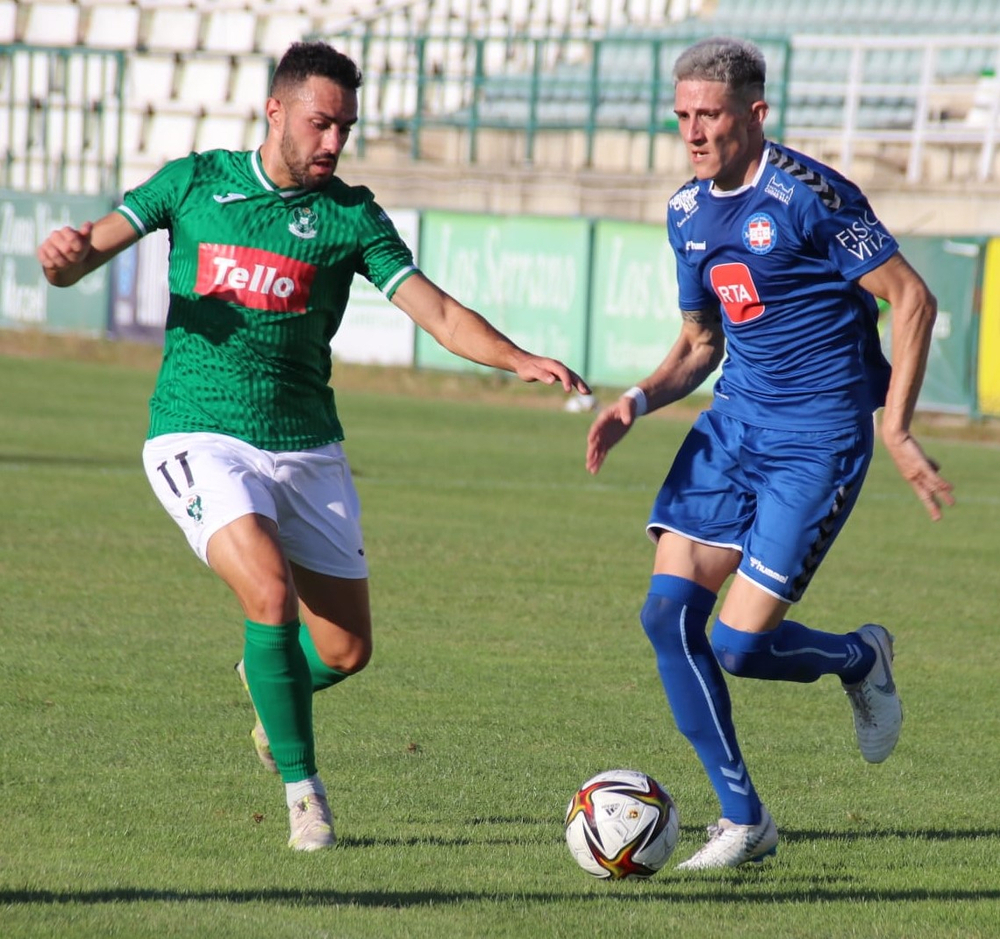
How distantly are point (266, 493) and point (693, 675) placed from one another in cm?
137

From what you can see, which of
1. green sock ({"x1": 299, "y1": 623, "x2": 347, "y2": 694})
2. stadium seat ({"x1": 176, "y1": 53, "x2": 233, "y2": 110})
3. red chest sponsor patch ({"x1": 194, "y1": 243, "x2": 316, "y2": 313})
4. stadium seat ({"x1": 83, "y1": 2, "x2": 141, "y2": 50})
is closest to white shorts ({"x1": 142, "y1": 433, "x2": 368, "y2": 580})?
green sock ({"x1": 299, "y1": 623, "x2": 347, "y2": 694})

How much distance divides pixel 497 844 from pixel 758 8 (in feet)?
83.9

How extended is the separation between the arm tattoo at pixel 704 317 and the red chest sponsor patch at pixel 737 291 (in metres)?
0.18

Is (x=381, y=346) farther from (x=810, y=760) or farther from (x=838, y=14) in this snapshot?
(x=810, y=760)

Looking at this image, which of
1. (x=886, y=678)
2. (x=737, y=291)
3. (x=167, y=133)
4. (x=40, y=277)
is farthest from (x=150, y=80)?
(x=886, y=678)

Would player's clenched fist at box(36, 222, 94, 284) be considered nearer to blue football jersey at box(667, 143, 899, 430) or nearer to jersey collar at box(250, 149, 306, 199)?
jersey collar at box(250, 149, 306, 199)

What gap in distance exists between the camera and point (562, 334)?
2234cm

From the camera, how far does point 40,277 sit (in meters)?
27.3

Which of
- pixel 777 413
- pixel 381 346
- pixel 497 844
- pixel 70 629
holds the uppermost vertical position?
pixel 777 413

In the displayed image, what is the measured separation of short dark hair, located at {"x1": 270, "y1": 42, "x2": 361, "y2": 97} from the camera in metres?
5.20

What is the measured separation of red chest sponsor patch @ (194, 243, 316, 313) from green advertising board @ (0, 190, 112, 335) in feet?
71.6

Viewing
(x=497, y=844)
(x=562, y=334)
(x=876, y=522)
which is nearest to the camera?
(x=497, y=844)

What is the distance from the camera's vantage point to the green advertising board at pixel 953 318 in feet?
63.9

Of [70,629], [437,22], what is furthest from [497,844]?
[437,22]
